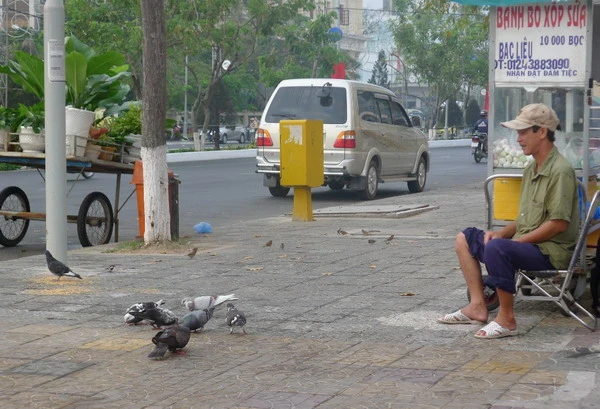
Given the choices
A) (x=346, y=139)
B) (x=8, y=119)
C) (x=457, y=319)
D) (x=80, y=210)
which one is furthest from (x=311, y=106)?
(x=457, y=319)

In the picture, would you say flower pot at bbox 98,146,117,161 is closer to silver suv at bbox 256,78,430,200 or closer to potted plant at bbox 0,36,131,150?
potted plant at bbox 0,36,131,150

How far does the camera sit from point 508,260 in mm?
6980

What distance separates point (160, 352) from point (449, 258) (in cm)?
484

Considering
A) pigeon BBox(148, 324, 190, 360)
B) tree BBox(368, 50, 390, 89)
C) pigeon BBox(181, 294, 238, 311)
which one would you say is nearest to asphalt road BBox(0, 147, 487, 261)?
pigeon BBox(181, 294, 238, 311)

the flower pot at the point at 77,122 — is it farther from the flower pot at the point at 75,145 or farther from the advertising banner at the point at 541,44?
the advertising banner at the point at 541,44

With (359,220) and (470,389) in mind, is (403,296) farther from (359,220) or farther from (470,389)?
(359,220)

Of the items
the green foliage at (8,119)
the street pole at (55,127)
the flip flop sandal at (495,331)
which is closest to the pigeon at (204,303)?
the flip flop sandal at (495,331)

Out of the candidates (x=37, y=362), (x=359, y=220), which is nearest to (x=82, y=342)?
(x=37, y=362)

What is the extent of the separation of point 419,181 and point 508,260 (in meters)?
15.6

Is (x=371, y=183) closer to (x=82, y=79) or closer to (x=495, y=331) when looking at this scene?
(x=82, y=79)

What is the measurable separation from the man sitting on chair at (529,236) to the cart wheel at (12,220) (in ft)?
22.7

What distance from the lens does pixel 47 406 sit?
18.0ft

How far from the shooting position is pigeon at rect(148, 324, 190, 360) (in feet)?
21.2

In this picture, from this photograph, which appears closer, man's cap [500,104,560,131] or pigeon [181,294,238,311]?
man's cap [500,104,560,131]
